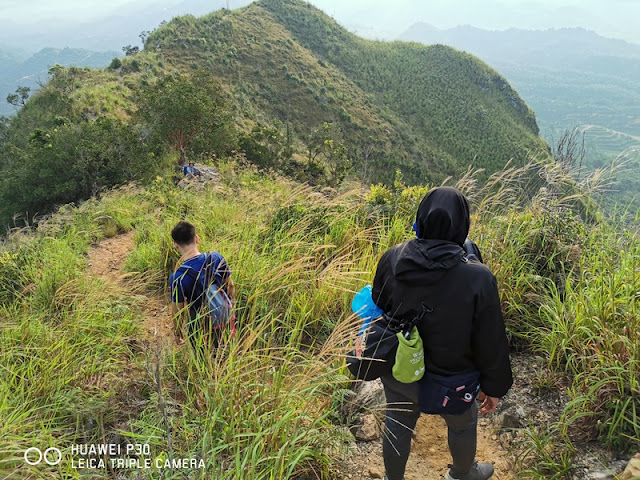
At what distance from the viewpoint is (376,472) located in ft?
7.29

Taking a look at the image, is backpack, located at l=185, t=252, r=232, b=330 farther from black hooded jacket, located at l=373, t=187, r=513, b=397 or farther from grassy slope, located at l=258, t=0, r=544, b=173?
grassy slope, located at l=258, t=0, r=544, b=173

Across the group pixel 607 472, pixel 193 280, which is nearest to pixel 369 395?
pixel 607 472

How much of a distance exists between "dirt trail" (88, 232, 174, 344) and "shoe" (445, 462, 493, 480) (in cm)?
177

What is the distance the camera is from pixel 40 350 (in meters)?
2.38

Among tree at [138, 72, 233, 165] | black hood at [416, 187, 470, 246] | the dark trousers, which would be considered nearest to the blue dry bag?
the dark trousers

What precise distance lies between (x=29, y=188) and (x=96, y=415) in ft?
64.5

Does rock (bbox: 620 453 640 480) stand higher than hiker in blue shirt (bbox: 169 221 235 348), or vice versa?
hiker in blue shirt (bbox: 169 221 235 348)

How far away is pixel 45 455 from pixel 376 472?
66.9 inches

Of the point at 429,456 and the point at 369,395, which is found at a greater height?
the point at 369,395

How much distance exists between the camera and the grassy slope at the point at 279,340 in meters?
1.82

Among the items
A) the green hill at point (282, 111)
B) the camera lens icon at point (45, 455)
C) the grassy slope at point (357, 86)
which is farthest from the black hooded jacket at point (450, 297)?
the grassy slope at point (357, 86)

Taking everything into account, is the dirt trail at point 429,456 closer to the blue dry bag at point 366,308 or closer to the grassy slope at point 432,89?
the blue dry bag at point 366,308

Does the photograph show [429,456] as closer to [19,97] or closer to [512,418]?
[512,418]

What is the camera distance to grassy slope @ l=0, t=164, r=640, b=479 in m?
1.82
